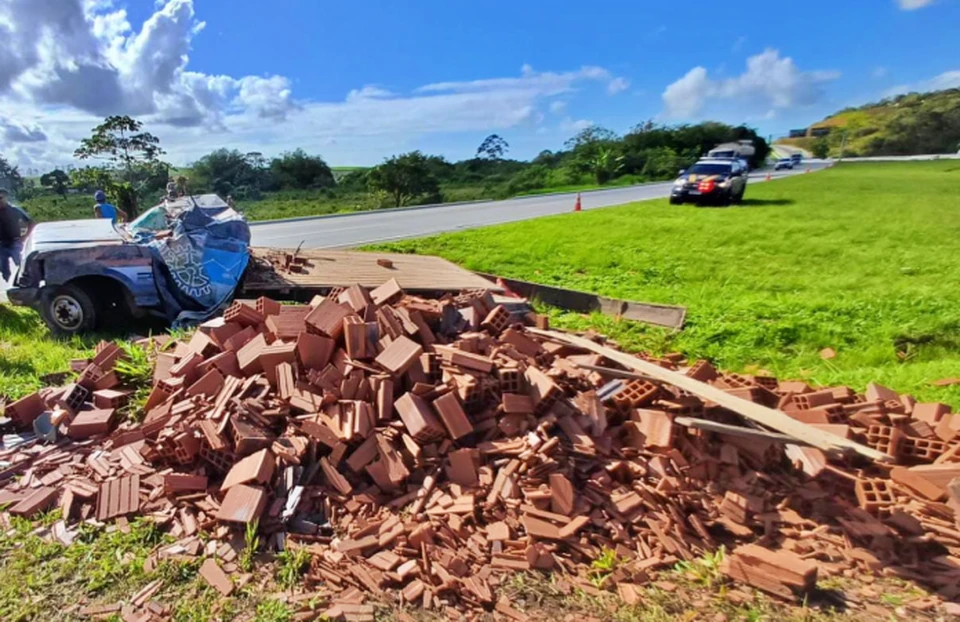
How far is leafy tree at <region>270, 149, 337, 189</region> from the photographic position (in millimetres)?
54031

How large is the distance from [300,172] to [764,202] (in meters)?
45.7

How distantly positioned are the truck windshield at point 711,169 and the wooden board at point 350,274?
1526cm

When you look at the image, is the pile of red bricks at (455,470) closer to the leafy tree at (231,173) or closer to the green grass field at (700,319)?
the green grass field at (700,319)

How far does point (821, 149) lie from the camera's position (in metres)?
92.2

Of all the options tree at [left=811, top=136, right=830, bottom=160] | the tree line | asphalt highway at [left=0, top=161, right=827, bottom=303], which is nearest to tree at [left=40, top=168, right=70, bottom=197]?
the tree line

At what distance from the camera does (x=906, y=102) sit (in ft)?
345

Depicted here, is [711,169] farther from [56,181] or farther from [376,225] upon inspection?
[56,181]

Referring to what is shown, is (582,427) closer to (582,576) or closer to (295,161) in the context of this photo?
(582,576)

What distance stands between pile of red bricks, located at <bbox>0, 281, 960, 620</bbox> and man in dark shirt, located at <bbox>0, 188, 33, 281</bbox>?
16.4 feet

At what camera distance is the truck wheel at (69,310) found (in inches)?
266

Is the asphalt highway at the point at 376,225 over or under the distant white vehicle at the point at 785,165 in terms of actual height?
under

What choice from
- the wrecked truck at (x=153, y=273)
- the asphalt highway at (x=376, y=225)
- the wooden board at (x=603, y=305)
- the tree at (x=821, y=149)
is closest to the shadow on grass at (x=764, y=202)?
the asphalt highway at (x=376, y=225)

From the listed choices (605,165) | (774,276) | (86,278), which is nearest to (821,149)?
(605,165)

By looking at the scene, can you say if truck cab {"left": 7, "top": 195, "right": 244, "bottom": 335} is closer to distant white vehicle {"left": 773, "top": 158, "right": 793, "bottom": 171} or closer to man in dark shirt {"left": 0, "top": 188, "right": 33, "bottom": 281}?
man in dark shirt {"left": 0, "top": 188, "right": 33, "bottom": 281}
